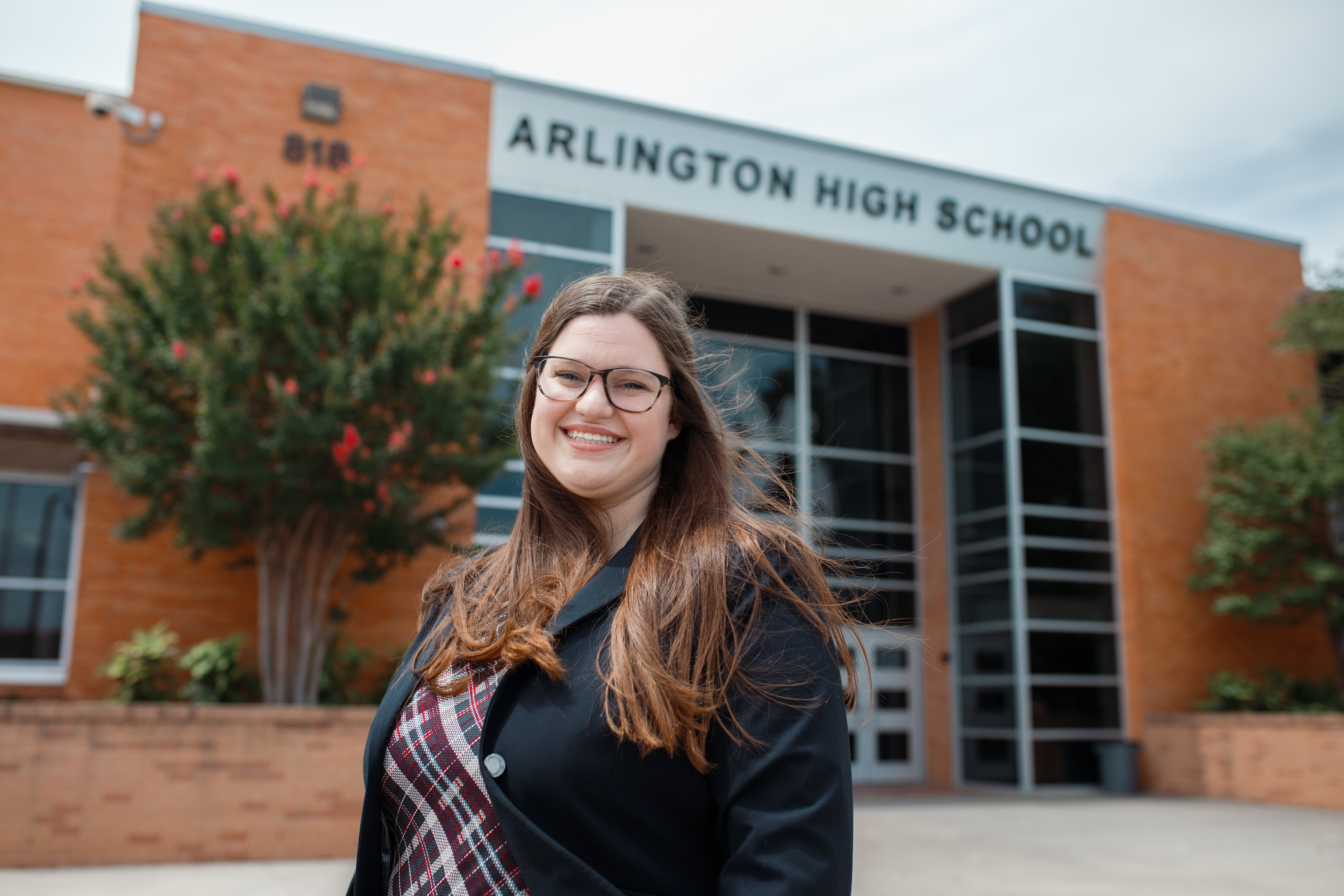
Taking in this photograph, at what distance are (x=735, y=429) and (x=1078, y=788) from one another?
14.0 meters

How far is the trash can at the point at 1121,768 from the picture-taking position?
13.8 metres

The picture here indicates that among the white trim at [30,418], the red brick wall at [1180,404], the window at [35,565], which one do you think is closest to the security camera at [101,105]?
the white trim at [30,418]

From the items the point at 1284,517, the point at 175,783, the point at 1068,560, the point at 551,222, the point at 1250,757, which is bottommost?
the point at 1250,757

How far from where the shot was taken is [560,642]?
5.02ft

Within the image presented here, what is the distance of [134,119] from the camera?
10602mm

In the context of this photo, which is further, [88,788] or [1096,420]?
[1096,420]

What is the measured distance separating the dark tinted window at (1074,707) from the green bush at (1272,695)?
1.13 meters

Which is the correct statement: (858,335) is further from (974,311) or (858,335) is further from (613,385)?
(613,385)

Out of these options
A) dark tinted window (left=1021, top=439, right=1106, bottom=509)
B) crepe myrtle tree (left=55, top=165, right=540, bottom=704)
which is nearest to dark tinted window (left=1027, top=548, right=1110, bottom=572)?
dark tinted window (left=1021, top=439, right=1106, bottom=509)

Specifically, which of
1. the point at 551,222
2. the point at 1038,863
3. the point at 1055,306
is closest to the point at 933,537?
the point at 1055,306

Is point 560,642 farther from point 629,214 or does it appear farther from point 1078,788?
point 1078,788

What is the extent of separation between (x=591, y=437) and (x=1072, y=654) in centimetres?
1419

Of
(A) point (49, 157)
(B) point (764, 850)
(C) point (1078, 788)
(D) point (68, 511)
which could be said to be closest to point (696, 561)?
(B) point (764, 850)

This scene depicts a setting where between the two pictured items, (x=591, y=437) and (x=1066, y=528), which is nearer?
(x=591, y=437)
